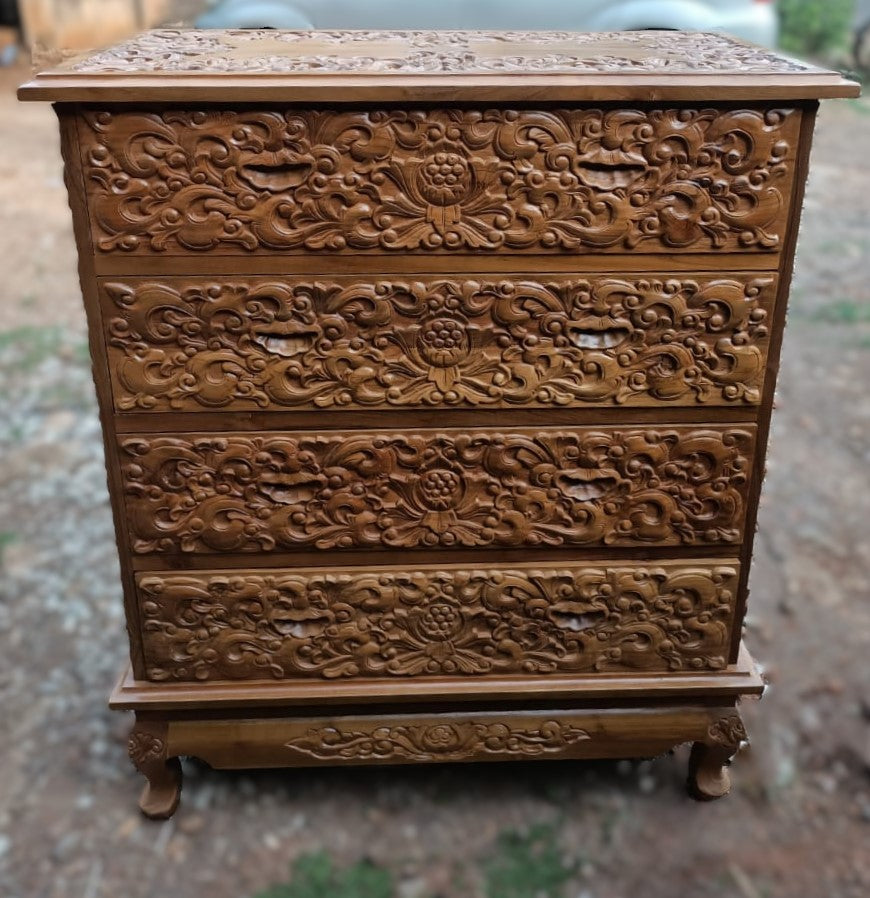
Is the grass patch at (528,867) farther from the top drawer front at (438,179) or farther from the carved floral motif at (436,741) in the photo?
the top drawer front at (438,179)

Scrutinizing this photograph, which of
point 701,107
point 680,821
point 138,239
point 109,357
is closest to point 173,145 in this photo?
point 138,239

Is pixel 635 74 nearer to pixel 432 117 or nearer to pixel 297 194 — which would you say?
pixel 432 117

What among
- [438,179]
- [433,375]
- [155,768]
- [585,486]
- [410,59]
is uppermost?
[410,59]

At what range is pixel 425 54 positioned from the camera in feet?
4.16

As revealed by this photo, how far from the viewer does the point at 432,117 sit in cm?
113

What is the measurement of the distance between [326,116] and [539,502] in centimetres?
56

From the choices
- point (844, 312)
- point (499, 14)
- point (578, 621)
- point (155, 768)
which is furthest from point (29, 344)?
point (844, 312)

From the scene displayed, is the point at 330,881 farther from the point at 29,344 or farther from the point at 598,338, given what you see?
the point at 29,344

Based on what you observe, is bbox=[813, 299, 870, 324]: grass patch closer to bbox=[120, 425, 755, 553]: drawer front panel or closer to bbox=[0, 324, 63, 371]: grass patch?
bbox=[120, 425, 755, 553]: drawer front panel

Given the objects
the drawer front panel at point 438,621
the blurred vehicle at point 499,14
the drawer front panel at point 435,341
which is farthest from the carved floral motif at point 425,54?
the blurred vehicle at point 499,14

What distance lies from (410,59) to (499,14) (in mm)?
1817

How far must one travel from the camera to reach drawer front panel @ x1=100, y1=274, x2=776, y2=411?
121 cm

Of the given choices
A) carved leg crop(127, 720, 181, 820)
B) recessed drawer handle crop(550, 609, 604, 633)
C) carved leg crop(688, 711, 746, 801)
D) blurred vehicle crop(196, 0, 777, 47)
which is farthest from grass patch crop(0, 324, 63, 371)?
carved leg crop(688, 711, 746, 801)

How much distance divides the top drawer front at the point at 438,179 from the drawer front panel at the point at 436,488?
0.25m
